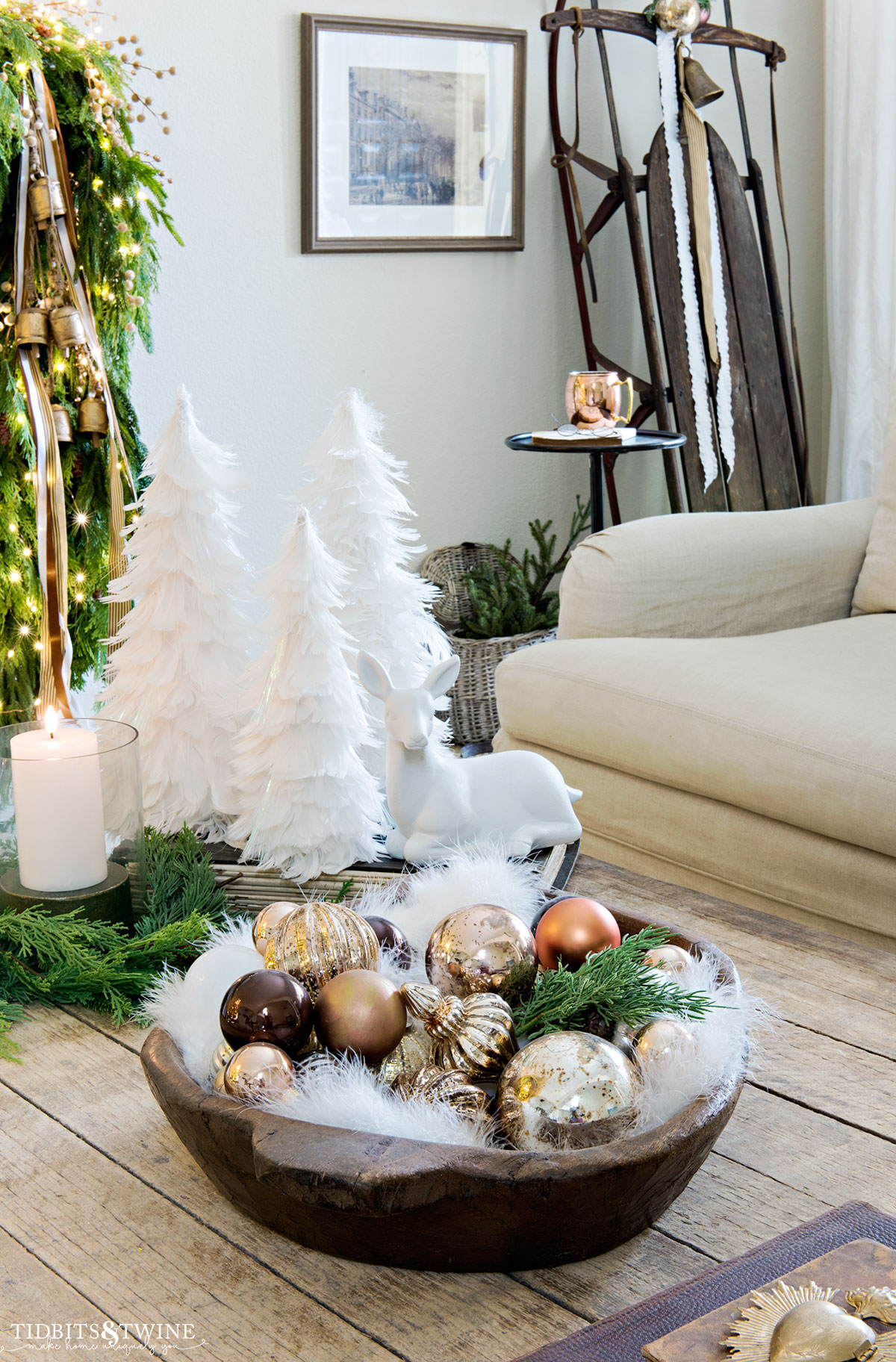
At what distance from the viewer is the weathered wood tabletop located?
0.56m

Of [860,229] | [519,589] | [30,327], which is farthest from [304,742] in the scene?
[860,229]

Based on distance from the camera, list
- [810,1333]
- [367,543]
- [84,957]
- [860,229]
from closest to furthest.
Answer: [810,1333] → [84,957] → [367,543] → [860,229]

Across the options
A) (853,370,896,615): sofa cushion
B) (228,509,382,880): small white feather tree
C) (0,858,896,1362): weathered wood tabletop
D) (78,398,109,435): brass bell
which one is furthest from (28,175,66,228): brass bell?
(853,370,896,615): sofa cushion

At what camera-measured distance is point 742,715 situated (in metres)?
1.60

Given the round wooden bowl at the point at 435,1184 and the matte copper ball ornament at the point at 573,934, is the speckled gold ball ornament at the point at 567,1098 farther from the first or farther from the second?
the matte copper ball ornament at the point at 573,934

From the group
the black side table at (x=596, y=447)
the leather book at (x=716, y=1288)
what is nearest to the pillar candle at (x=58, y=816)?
the leather book at (x=716, y=1288)

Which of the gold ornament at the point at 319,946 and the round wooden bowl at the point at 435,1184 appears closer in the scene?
the round wooden bowl at the point at 435,1184

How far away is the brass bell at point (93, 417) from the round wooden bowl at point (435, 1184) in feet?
4.30

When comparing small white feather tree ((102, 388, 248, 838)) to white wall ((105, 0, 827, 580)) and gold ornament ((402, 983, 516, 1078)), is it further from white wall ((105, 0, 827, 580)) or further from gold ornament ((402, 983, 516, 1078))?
white wall ((105, 0, 827, 580))

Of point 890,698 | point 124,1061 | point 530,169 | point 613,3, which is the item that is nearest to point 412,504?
point 530,169

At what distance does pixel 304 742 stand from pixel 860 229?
2700 millimetres

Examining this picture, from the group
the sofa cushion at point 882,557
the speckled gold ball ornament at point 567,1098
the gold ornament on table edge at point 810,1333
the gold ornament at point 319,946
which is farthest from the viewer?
the sofa cushion at point 882,557

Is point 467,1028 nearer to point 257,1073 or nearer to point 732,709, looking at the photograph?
point 257,1073

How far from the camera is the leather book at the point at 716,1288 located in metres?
0.53
